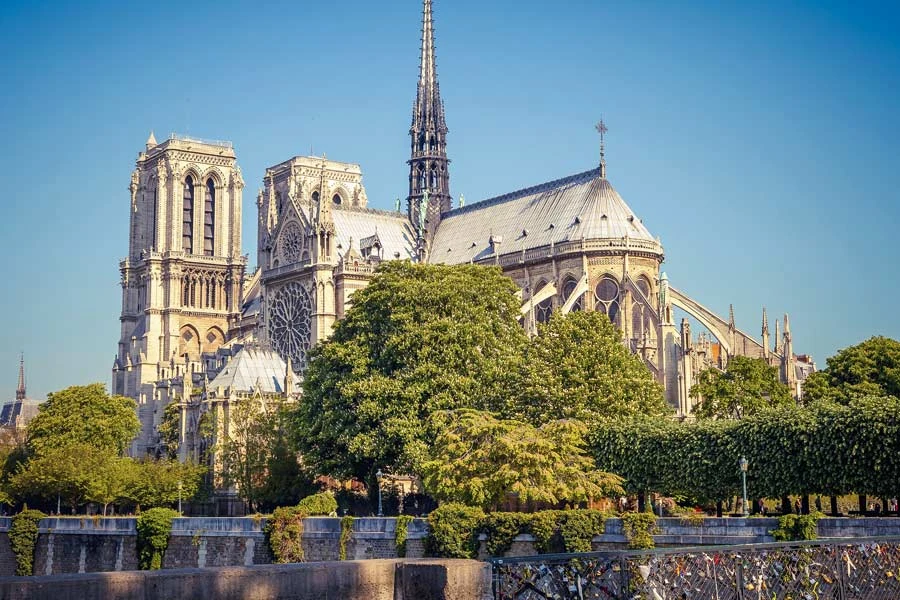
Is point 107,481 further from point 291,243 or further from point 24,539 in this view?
point 291,243

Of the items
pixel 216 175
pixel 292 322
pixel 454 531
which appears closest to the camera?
pixel 454 531

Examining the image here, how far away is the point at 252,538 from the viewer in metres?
51.5

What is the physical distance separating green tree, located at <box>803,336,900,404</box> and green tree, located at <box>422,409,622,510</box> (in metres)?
20.7

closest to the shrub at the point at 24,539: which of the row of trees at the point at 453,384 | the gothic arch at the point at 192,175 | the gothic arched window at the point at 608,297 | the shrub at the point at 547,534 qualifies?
the row of trees at the point at 453,384

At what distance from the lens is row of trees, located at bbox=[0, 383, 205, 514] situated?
74.6 meters

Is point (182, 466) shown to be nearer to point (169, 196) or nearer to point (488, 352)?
point (488, 352)

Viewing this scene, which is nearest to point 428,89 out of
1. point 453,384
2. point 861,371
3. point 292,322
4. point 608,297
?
point 292,322

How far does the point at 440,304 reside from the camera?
208 feet

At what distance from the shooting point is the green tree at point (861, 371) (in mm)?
69688

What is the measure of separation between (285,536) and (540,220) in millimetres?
49069

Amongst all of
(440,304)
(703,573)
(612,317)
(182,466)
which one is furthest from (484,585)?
(612,317)

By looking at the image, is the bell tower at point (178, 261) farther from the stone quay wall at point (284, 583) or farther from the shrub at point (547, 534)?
the stone quay wall at point (284, 583)

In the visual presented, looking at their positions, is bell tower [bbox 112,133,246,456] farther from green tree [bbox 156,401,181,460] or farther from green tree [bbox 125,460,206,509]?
green tree [bbox 125,460,206,509]

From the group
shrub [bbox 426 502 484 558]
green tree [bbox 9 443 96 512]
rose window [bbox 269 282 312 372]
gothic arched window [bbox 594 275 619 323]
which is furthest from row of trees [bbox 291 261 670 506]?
rose window [bbox 269 282 312 372]
